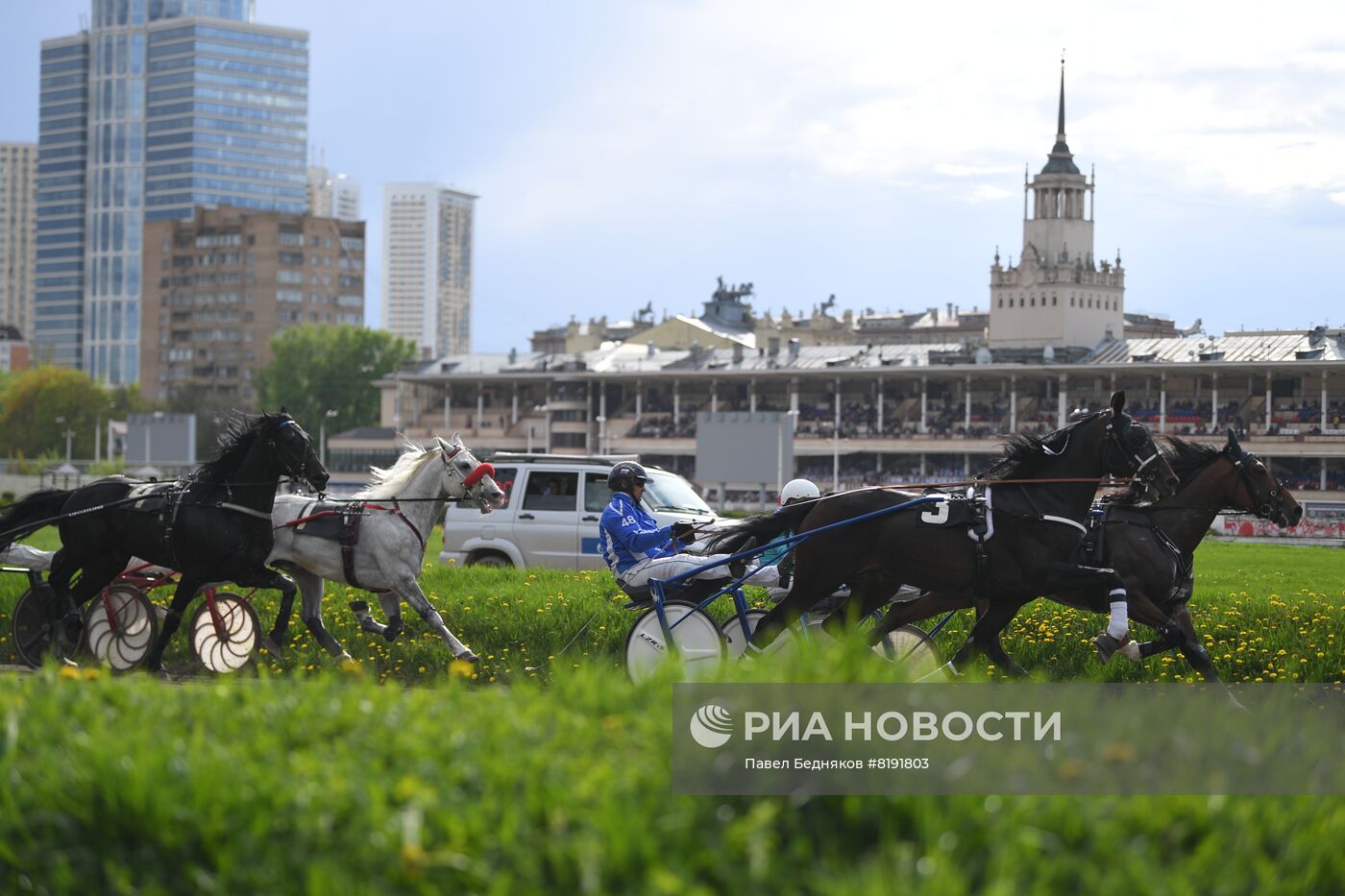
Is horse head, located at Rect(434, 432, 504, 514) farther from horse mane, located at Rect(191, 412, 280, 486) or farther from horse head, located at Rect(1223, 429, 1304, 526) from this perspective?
horse head, located at Rect(1223, 429, 1304, 526)

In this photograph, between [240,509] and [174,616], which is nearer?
Result: [174,616]

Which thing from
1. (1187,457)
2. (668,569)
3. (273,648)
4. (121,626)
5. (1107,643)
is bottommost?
(273,648)

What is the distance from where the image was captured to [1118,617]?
34.8 ft

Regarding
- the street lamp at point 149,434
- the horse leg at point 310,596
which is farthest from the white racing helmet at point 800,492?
the street lamp at point 149,434

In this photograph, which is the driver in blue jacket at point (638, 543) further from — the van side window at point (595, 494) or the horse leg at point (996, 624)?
the van side window at point (595, 494)

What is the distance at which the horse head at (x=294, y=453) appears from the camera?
12.8m

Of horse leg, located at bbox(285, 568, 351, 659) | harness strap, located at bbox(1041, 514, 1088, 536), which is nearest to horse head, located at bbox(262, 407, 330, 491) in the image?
horse leg, located at bbox(285, 568, 351, 659)

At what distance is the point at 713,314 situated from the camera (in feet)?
446

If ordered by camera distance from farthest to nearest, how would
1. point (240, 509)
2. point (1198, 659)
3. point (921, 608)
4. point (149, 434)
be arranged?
point (149, 434)
point (240, 509)
point (921, 608)
point (1198, 659)

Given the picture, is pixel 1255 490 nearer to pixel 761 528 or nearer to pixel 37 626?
pixel 761 528

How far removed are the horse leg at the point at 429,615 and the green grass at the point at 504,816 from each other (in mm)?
6200

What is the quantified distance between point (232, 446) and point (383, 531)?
1.34m

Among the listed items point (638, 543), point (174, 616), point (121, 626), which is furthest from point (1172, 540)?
point (121, 626)

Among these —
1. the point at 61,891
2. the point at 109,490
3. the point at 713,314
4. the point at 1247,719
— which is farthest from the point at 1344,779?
the point at 713,314
